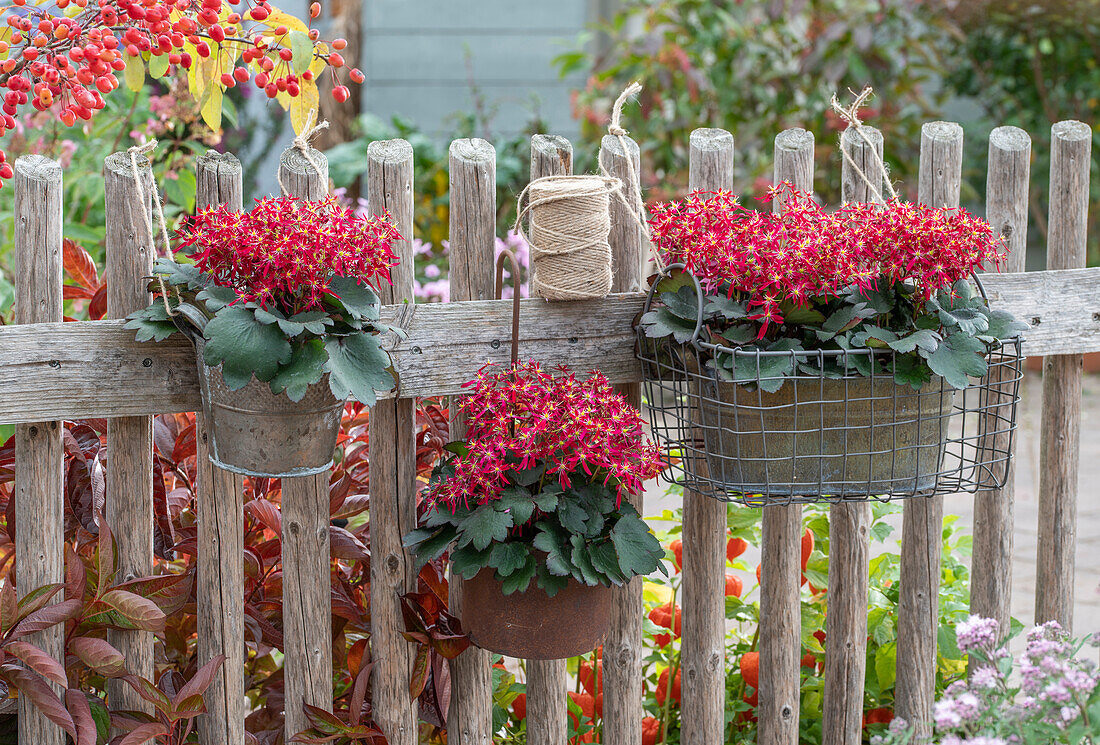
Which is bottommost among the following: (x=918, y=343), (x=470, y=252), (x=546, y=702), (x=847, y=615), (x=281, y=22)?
(x=546, y=702)

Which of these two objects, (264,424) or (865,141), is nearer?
(264,424)

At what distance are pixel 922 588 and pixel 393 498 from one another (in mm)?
1027

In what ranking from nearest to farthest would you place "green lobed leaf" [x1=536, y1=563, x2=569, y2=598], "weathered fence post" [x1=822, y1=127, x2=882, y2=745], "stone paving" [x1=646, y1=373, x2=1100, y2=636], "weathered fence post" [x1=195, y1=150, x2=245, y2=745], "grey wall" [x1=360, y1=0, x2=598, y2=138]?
1. "green lobed leaf" [x1=536, y1=563, x2=569, y2=598]
2. "weathered fence post" [x1=195, y1=150, x2=245, y2=745]
3. "weathered fence post" [x1=822, y1=127, x2=882, y2=745]
4. "stone paving" [x1=646, y1=373, x2=1100, y2=636]
5. "grey wall" [x1=360, y1=0, x2=598, y2=138]

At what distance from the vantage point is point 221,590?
162cm

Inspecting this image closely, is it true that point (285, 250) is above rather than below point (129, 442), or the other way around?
above

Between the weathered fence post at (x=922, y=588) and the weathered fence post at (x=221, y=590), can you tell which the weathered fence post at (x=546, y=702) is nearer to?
the weathered fence post at (x=221, y=590)

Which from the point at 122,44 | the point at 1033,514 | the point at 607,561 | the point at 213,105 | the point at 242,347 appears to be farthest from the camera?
the point at 1033,514

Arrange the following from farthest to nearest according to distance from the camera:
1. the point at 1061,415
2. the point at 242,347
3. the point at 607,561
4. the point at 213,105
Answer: the point at 1061,415, the point at 213,105, the point at 607,561, the point at 242,347

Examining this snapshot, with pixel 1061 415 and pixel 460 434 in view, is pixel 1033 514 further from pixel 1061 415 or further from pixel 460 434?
pixel 460 434

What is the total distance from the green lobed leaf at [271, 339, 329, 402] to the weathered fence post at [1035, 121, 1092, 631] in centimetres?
143

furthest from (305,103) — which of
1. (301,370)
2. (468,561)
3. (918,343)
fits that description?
(918,343)

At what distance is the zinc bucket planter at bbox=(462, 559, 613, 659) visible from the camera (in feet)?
4.99

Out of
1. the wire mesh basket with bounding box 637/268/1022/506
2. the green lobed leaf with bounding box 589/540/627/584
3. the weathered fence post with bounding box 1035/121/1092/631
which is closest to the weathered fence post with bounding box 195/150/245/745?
the green lobed leaf with bounding box 589/540/627/584

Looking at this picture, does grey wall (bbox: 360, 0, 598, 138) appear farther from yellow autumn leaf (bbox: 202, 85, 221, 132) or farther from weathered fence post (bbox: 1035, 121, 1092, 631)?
yellow autumn leaf (bbox: 202, 85, 221, 132)
